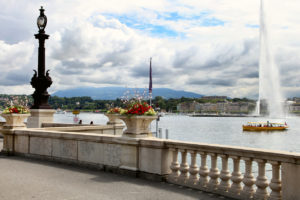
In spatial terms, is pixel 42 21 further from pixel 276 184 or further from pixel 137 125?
pixel 276 184

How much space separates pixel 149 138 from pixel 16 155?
662 cm

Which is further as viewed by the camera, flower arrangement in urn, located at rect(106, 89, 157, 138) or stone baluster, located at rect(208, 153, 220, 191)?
flower arrangement in urn, located at rect(106, 89, 157, 138)

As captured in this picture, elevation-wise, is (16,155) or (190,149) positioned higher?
(190,149)

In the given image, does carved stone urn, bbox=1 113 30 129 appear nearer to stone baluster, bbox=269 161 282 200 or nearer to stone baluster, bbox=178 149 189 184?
stone baluster, bbox=178 149 189 184

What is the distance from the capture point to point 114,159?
9.52 m

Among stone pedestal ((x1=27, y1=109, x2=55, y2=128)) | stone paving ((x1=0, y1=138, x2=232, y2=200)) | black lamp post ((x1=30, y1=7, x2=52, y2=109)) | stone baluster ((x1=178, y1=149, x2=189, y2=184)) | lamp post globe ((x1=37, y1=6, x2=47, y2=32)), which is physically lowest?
stone paving ((x1=0, y1=138, x2=232, y2=200))

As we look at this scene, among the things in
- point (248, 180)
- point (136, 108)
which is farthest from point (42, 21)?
point (248, 180)

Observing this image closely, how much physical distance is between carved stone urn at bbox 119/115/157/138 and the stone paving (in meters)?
1.13

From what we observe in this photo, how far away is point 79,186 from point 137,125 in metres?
2.13

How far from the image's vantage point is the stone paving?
23.7ft

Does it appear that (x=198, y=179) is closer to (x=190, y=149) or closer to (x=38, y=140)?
(x=190, y=149)

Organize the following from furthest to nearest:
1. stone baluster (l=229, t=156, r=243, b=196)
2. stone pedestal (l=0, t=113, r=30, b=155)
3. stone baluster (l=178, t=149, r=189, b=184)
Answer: stone pedestal (l=0, t=113, r=30, b=155) < stone baluster (l=178, t=149, r=189, b=184) < stone baluster (l=229, t=156, r=243, b=196)

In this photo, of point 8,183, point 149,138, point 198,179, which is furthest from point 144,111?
point 8,183

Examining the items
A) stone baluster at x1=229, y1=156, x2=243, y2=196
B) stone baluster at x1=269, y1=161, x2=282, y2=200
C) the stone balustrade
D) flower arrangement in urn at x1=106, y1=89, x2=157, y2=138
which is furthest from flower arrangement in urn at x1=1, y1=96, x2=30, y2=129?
stone baluster at x1=269, y1=161, x2=282, y2=200
